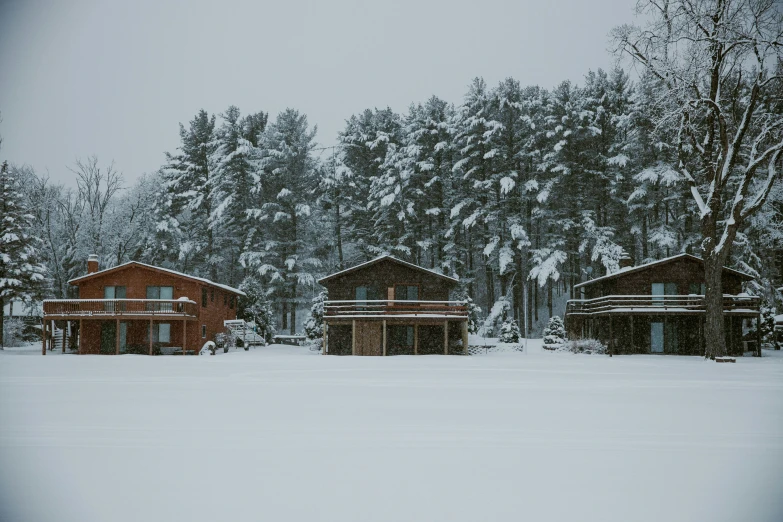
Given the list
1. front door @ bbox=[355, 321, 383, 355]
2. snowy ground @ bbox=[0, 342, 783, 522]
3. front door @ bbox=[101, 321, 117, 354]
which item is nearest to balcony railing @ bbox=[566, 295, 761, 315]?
front door @ bbox=[355, 321, 383, 355]

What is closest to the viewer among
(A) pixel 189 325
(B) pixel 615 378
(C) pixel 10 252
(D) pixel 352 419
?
(D) pixel 352 419

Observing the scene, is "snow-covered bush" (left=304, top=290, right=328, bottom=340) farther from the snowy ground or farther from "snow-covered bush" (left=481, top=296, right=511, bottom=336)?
the snowy ground

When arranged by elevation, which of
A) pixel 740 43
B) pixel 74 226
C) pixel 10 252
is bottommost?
pixel 10 252

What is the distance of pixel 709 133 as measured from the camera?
25.9 m

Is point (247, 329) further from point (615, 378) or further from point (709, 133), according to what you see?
point (709, 133)

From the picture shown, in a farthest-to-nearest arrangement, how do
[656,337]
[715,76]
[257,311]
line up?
[257,311] < [656,337] < [715,76]

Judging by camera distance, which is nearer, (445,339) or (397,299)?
(445,339)

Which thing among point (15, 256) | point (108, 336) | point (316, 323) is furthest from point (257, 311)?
point (15, 256)

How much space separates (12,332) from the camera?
3981 cm

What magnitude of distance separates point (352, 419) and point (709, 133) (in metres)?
23.2

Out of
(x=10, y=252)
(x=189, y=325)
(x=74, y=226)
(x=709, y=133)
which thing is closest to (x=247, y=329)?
(x=189, y=325)

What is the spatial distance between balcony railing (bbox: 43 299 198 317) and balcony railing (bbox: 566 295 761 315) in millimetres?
24060

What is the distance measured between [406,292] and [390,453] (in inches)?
1059

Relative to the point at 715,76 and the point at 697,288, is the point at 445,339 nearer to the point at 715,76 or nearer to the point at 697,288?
the point at 697,288
